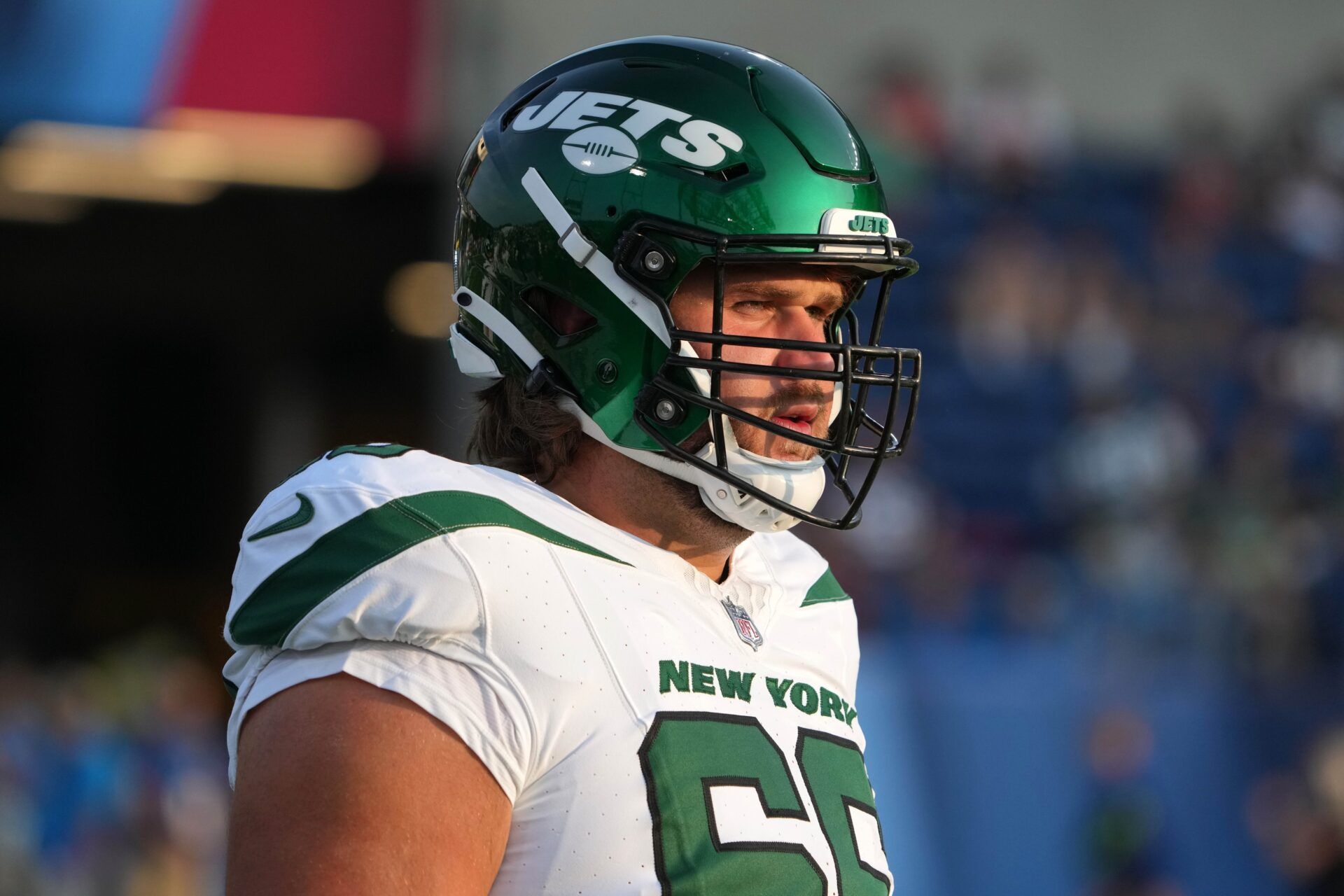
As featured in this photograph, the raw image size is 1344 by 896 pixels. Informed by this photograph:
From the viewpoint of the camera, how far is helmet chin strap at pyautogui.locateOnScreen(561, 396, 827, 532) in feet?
5.61

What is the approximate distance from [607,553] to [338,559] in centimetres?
31

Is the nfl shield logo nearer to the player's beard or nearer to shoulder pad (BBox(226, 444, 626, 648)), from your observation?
the player's beard

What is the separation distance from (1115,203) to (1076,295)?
5.13ft

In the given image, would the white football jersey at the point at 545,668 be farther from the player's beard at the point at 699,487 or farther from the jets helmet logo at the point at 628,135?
the jets helmet logo at the point at 628,135

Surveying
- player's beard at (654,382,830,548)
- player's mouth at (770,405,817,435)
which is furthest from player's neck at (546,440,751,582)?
player's mouth at (770,405,817,435)

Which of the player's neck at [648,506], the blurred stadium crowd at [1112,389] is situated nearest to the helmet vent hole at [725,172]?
the player's neck at [648,506]

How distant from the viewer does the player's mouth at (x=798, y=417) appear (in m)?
1.73

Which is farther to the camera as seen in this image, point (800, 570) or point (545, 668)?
point (800, 570)

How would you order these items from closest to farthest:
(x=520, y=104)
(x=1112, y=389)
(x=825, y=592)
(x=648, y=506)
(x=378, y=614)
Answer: (x=378, y=614)
(x=648, y=506)
(x=520, y=104)
(x=825, y=592)
(x=1112, y=389)

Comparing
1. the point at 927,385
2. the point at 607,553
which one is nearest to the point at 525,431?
the point at 607,553

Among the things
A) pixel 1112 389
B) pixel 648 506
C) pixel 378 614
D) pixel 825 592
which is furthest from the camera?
pixel 1112 389

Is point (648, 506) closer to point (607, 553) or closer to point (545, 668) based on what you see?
point (607, 553)

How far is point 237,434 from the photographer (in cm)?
1249

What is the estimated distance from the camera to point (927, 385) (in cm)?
904
